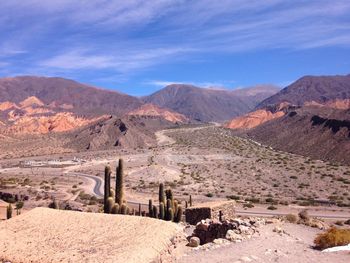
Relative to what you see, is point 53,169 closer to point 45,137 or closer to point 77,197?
point 77,197

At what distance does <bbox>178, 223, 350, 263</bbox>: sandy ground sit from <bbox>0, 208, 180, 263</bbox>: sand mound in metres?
2.26

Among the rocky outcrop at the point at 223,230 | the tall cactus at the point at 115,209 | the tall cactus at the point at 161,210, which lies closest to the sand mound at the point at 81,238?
the rocky outcrop at the point at 223,230

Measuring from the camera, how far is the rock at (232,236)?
22969 mm

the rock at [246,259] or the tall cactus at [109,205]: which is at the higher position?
the tall cactus at [109,205]

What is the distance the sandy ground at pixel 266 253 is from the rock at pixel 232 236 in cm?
39

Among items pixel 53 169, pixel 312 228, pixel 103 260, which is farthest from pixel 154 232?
pixel 53 169

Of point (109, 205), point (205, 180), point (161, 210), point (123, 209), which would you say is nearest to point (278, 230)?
point (161, 210)

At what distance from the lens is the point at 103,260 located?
1592cm

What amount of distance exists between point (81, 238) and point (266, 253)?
26.2ft

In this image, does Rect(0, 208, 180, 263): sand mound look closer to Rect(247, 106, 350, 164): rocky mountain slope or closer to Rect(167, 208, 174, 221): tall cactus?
Rect(167, 208, 174, 221): tall cactus

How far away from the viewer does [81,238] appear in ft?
60.8

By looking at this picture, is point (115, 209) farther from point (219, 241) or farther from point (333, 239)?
point (333, 239)

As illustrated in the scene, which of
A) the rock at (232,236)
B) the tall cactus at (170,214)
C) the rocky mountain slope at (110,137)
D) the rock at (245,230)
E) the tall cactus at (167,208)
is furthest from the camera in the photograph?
the rocky mountain slope at (110,137)

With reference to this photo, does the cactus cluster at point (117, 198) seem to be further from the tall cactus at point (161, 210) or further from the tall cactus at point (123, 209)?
the tall cactus at point (161, 210)
